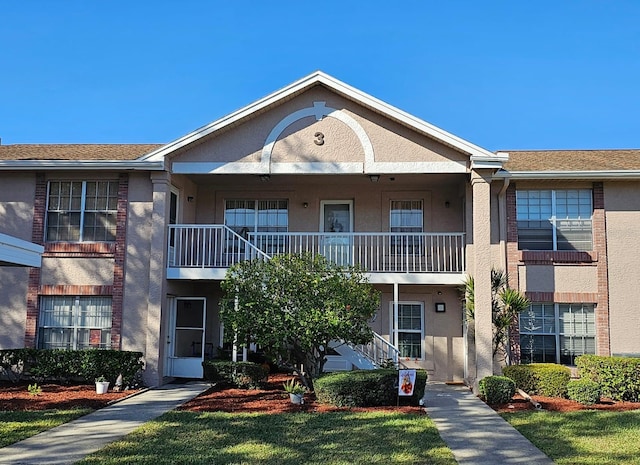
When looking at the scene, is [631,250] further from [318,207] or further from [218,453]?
[218,453]

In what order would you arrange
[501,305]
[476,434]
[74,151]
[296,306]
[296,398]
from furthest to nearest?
[74,151] < [501,305] < [296,306] < [296,398] < [476,434]

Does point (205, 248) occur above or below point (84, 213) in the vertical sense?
below

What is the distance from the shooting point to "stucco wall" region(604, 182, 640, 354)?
15.1 metres

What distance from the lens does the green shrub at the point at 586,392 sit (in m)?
12.2

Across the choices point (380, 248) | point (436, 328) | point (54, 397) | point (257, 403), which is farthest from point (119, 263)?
point (436, 328)

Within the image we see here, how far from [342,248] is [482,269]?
3.63 metres

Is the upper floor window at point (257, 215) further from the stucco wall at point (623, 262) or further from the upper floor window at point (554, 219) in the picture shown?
the stucco wall at point (623, 262)

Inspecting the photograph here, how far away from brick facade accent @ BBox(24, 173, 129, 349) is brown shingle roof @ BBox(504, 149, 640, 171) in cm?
1006

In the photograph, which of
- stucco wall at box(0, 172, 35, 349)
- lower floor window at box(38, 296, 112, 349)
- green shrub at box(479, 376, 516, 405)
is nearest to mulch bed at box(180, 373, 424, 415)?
green shrub at box(479, 376, 516, 405)

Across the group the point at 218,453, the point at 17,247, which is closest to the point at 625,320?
the point at 218,453

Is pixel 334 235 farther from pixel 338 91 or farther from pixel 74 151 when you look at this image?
pixel 74 151

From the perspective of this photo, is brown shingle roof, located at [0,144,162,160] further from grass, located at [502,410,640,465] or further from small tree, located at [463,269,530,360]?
grass, located at [502,410,640,465]

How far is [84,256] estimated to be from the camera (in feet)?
51.5

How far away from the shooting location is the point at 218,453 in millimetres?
8297
